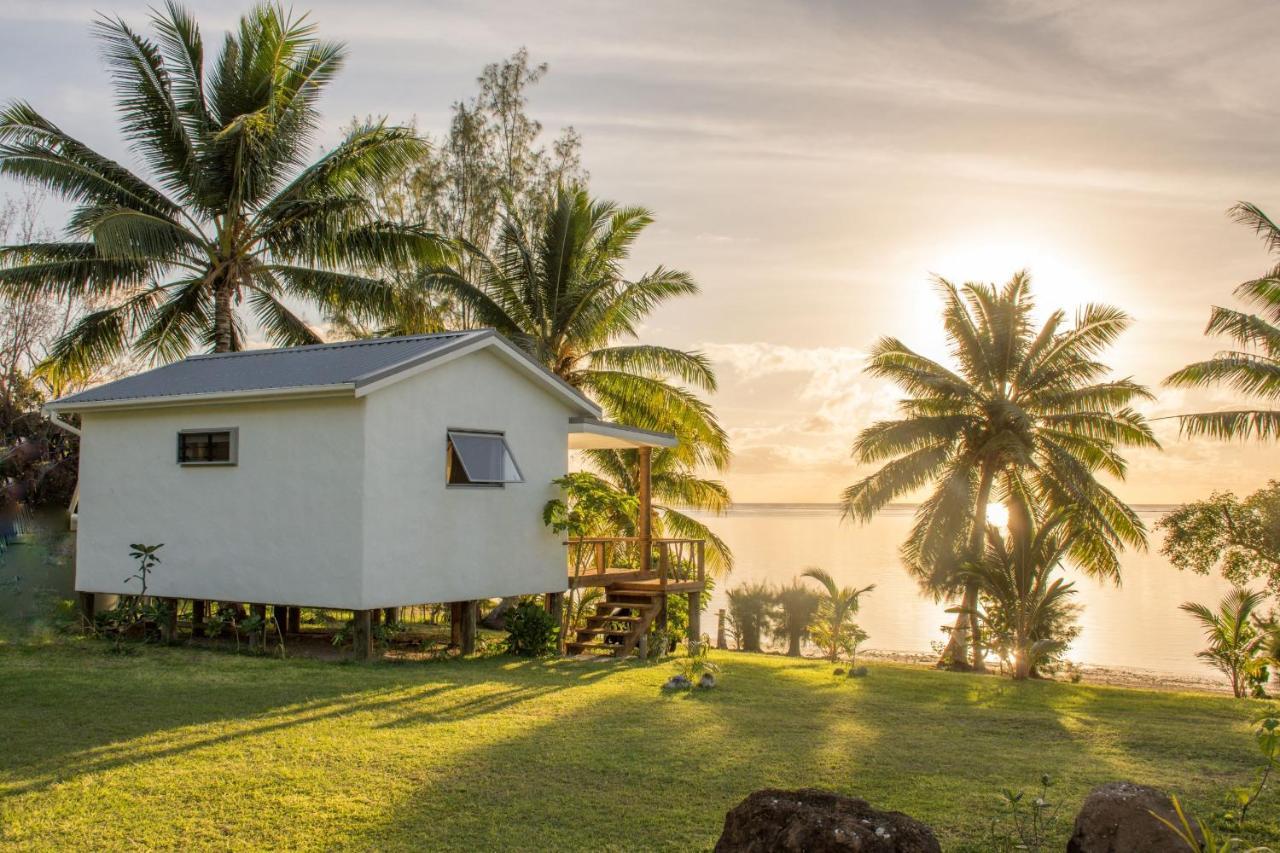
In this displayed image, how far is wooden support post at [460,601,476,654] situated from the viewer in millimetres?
16656

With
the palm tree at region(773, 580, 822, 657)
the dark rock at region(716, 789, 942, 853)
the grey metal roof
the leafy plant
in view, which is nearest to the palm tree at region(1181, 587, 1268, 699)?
the leafy plant

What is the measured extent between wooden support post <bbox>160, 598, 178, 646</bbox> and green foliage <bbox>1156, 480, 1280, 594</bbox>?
2145 centimetres

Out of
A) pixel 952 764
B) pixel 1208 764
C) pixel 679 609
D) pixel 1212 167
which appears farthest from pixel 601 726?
pixel 1212 167

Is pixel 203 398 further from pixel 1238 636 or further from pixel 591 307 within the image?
pixel 1238 636

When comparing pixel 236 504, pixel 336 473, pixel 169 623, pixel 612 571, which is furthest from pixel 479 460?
pixel 169 623

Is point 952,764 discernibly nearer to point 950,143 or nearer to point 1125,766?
point 1125,766

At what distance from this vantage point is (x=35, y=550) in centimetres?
2231

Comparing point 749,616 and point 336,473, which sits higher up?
point 336,473

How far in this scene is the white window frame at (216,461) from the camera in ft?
50.6

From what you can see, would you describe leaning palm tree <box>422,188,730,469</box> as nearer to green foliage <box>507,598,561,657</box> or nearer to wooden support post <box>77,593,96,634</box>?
green foliage <box>507,598,561,657</box>

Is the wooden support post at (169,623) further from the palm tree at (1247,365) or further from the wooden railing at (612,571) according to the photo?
the palm tree at (1247,365)

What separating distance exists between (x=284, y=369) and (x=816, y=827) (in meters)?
12.9

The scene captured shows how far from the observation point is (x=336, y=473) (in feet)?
47.2

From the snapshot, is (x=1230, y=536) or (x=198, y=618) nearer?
(x=198, y=618)
